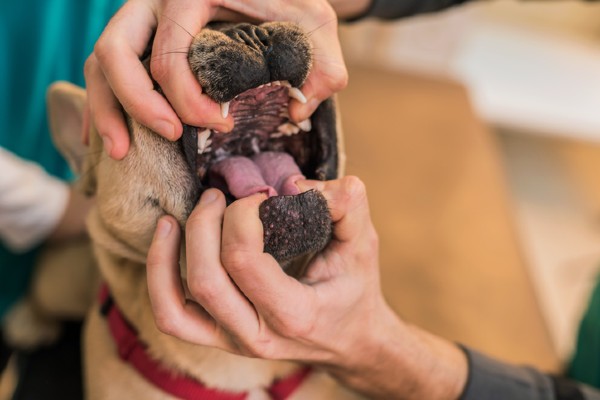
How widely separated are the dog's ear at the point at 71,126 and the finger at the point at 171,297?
0.98 ft

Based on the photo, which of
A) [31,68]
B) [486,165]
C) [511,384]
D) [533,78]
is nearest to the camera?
[511,384]

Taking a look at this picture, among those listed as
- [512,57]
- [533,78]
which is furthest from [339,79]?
[512,57]

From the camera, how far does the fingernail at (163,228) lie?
82 cm

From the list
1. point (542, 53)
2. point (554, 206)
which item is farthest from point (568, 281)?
point (542, 53)

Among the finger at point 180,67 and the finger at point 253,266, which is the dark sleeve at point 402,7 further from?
the finger at point 253,266

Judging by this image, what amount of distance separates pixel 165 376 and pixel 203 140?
421 millimetres

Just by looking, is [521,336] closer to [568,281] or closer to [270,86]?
[270,86]

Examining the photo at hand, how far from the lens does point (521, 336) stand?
1536 mm

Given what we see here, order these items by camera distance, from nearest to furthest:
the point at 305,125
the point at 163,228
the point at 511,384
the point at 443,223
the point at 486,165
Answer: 1. the point at 163,228
2. the point at 305,125
3. the point at 511,384
4. the point at 443,223
5. the point at 486,165

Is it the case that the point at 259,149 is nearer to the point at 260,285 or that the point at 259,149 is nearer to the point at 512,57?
the point at 260,285

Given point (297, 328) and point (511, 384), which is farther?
point (511, 384)

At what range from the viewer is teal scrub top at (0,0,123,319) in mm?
1286

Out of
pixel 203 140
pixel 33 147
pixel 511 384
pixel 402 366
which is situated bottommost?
pixel 511 384

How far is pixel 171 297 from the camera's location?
78cm
